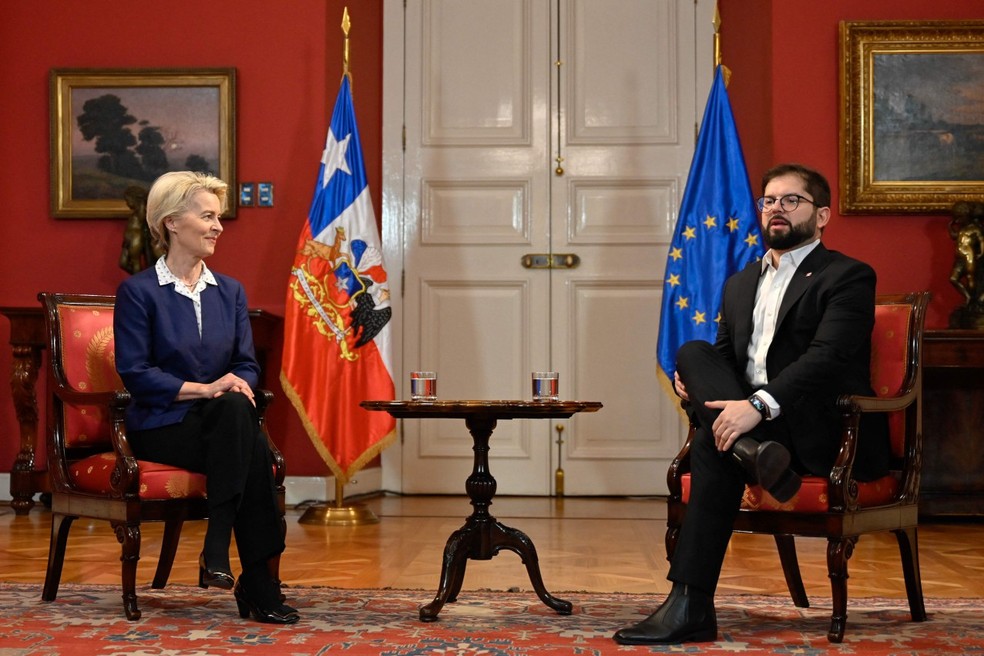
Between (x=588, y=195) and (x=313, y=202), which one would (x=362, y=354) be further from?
(x=588, y=195)

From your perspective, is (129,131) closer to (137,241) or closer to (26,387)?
(137,241)

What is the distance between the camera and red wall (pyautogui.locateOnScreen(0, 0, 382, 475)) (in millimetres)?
6242

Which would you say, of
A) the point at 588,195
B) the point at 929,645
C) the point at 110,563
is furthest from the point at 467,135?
the point at 929,645

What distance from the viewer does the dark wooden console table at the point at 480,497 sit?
3.17m

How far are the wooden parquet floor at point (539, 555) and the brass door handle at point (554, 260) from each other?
1.38 m

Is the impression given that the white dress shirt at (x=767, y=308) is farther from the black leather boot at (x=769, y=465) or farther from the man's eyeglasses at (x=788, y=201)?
the black leather boot at (x=769, y=465)

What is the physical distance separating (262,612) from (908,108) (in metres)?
4.45

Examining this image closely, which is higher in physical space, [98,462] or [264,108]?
[264,108]

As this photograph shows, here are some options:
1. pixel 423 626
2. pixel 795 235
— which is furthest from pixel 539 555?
pixel 795 235

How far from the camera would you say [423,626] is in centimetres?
306

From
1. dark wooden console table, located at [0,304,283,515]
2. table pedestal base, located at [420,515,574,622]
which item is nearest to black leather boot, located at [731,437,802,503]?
table pedestal base, located at [420,515,574,622]

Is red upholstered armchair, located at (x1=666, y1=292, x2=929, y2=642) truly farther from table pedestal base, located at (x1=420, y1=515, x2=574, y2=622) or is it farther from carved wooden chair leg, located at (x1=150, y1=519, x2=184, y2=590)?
carved wooden chair leg, located at (x1=150, y1=519, x2=184, y2=590)

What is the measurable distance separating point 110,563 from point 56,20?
3.44 meters

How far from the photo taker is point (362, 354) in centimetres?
566
